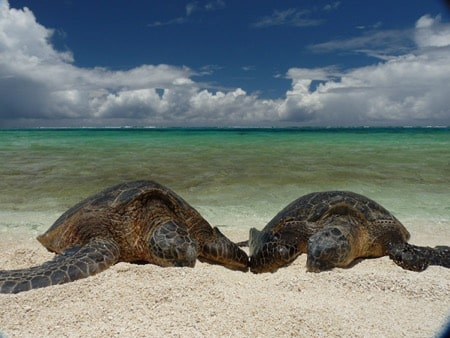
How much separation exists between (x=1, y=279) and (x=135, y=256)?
5.44 feet

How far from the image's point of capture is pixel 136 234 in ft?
16.6

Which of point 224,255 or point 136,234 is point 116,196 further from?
point 224,255

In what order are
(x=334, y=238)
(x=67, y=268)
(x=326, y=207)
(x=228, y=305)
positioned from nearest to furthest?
(x=228, y=305)
(x=67, y=268)
(x=334, y=238)
(x=326, y=207)

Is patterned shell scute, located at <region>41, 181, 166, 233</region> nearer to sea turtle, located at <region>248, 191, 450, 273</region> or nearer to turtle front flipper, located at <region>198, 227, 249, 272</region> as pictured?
turtle front flipper, located at <region>198, 227, 249, 272</region>

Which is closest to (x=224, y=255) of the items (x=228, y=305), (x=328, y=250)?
(x=328, y=250)

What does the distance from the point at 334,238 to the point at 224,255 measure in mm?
1418

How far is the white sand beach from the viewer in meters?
2.94

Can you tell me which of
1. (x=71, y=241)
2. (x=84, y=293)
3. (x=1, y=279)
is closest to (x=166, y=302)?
(x=84, y=293)

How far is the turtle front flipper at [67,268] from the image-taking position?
3.64 m

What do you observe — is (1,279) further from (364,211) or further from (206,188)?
(206,188)

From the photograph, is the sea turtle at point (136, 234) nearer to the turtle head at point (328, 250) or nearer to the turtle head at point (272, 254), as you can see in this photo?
the turtle head at point (272, 254)

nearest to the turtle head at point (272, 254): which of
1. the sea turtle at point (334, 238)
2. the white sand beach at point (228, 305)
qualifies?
the sea turtle at point (334, 238)

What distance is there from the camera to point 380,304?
3.51m

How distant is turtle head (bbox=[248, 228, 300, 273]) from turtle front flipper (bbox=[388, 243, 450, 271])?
52.3 inches
